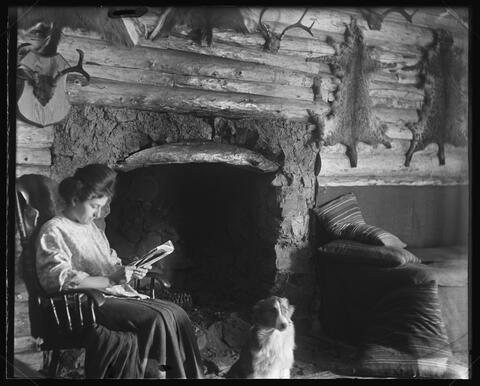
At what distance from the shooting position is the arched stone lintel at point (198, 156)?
4.98 m

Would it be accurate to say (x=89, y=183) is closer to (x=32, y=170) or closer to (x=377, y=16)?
(x=32, y=170)

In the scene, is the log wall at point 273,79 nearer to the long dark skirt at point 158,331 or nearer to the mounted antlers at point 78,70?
the mounted antlers at point 78,70

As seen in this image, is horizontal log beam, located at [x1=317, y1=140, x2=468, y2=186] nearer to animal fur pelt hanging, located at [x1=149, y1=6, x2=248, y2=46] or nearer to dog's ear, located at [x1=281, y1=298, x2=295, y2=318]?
dog's ear, located at [x1=281, y1=298, x2=295, y2=318]

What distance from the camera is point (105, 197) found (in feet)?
16.2

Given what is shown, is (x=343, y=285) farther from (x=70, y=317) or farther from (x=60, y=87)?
(x=60, y=87)

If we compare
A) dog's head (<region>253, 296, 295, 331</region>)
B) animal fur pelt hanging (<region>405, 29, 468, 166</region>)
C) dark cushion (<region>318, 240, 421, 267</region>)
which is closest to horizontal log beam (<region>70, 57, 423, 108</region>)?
animal fur pelt hanging (<region>405, 29, 468, 166</region>)

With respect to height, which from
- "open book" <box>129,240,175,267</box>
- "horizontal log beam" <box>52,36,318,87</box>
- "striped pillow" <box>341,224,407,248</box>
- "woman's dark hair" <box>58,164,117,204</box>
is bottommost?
"open book" <box>129,240,175,267</box>

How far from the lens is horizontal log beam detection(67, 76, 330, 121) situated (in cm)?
484

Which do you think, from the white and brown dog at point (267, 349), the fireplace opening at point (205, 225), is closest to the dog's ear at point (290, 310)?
the white and brown dog at point (267, 349)

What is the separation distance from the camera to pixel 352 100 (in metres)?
5.51

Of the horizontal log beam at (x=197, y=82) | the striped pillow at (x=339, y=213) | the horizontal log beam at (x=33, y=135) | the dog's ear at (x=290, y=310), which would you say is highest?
the horizontal log beam at (x=197, y=82)

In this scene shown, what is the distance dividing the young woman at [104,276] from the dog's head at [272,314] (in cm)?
48
